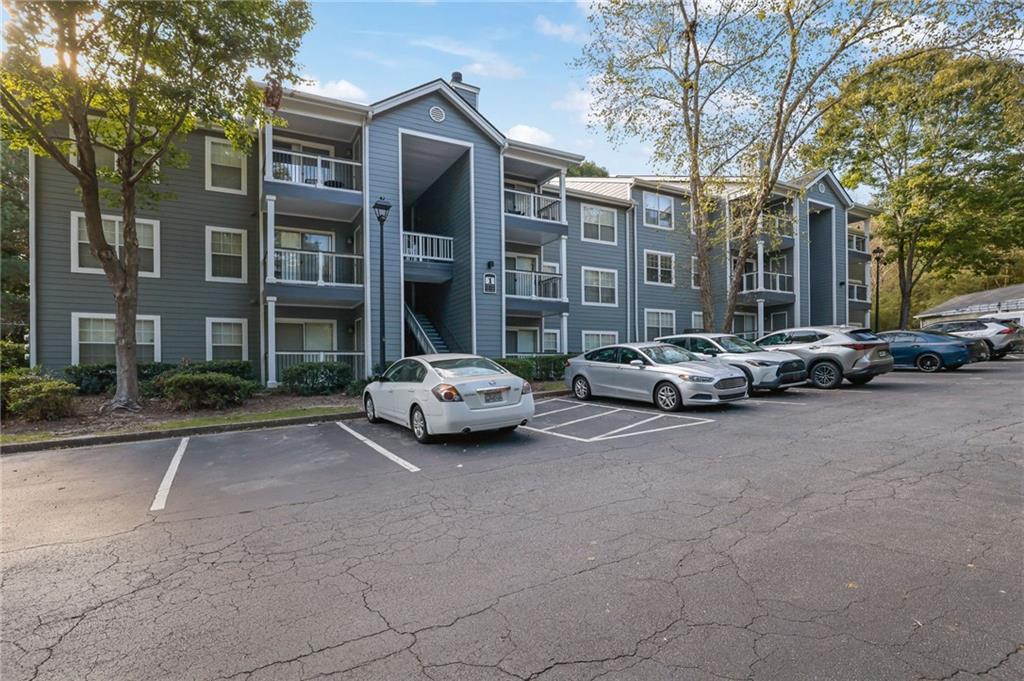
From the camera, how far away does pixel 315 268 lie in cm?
1612

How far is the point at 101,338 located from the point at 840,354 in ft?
70.5

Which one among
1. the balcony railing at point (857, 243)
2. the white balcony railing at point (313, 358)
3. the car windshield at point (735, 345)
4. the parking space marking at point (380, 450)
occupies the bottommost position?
the parking space marking at point (380, 450)

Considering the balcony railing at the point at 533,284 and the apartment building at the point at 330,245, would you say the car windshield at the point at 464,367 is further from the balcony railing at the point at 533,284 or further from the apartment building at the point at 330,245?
the balcony railing at the point at 533,284

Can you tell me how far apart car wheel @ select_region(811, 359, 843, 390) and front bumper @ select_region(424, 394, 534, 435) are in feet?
32.6

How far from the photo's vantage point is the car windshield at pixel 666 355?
1107cm

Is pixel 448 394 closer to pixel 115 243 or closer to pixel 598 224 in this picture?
pixel 115 243

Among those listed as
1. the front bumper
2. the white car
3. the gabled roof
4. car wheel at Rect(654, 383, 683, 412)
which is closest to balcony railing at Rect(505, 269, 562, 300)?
the gabled roof

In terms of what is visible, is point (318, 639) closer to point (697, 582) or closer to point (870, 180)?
point (697, 582)

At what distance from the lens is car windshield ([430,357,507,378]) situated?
8133mm

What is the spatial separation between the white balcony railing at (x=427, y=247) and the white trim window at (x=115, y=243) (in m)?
7.93

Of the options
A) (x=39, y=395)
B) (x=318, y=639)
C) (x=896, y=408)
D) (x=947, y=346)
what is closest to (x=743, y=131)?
(x=947, y=346)

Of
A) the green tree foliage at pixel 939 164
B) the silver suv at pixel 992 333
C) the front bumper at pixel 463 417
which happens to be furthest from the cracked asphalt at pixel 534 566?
the green tree foliage at pixel 939 164

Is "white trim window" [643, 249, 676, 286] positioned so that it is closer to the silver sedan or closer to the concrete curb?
the silver sedan

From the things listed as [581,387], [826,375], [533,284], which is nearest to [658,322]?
[533,284]
